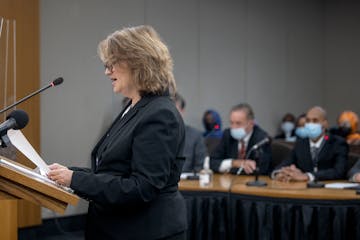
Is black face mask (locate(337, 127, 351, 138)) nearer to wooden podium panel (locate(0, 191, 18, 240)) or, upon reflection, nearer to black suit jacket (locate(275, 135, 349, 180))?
black suit jacket (locate(275, 135, 349, 180))

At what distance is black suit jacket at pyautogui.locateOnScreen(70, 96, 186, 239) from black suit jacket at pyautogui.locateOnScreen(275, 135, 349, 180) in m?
2.77

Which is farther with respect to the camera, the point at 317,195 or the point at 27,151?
the point at 317,195

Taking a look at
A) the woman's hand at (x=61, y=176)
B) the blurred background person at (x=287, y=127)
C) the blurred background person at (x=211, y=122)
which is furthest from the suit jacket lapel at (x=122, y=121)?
the blurred background person at (x=287, y=127)

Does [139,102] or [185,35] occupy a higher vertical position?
[185,35]

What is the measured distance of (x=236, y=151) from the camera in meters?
5.15

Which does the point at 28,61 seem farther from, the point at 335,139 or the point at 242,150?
the point at 335,139

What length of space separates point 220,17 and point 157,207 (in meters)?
6.46

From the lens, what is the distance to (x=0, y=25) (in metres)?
3.01

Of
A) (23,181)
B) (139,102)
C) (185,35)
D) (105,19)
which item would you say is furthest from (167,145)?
(185,35)

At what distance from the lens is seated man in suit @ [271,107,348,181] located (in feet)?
14.6

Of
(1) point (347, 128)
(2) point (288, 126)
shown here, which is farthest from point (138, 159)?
(2) point (288, 126)

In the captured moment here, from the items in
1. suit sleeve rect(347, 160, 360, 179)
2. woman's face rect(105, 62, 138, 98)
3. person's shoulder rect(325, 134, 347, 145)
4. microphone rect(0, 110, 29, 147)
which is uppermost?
woman's face rect(105, 62, 138, 98)

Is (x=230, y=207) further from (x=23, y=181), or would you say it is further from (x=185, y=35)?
(x=185, y=35)

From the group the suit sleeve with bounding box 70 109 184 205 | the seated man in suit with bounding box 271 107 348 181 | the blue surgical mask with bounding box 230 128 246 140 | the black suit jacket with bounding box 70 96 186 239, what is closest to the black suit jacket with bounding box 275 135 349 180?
the seated man in suit with bounding box 271 107 348 181
